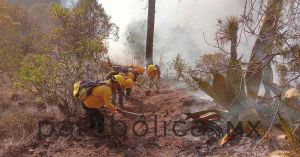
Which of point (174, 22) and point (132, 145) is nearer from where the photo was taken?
point (132, 145)

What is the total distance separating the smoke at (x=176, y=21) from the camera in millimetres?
24844

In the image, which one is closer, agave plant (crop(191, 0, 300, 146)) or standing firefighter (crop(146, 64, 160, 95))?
agave plant (crop(191, 0, 300, 146))

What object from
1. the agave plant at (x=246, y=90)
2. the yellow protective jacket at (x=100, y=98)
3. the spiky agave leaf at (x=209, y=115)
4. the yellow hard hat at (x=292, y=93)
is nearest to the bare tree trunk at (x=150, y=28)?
the spiky agave leaf at (x=209, y=115)

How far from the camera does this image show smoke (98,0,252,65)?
2484cm

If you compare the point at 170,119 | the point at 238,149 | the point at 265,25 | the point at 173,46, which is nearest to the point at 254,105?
the point at 238,149

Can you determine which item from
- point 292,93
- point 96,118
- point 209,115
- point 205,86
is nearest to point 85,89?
point 96,118

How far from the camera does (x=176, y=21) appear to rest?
31.4 metres

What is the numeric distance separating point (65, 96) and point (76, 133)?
1.00 meters

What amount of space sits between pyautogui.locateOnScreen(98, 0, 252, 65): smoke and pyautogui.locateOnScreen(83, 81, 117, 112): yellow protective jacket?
1762cm

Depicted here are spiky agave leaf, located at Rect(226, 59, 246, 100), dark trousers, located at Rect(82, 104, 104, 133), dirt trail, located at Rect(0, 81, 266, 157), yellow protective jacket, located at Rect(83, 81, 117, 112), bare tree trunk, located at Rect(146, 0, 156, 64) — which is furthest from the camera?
bare tree trunk, located at Rect(146, 0, 156, 64)

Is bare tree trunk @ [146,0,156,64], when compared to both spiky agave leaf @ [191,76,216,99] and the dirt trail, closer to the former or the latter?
the dirt trail

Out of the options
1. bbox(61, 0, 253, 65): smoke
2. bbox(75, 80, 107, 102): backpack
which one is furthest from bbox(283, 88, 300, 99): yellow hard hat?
bbox(61, 0, 253, 65): smoke

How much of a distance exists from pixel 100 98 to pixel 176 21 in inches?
1039

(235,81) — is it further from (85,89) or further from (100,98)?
(85,89)
